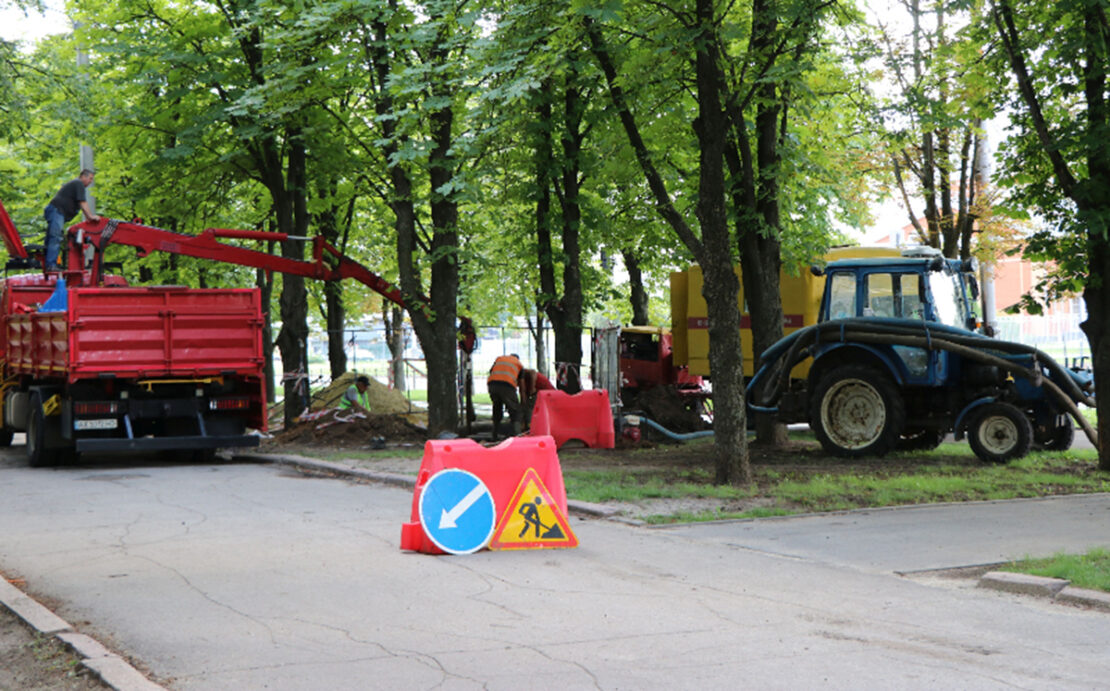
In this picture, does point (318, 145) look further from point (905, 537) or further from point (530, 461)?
point (905, 537)

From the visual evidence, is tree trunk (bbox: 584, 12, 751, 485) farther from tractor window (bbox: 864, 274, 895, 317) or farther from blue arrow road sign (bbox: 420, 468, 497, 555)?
tractor window (bbox: 864, 274, 895, 317)

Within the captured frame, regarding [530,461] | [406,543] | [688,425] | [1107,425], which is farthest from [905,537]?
[688,425]

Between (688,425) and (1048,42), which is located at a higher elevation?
(1048,42)

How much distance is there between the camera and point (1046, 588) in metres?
7.59

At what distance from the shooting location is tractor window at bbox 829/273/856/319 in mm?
17703

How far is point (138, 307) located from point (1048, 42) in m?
12.9

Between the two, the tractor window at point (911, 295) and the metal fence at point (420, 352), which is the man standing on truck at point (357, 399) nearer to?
the tractor window at point (911, 295)

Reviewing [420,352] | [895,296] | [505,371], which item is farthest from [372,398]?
[420,352]

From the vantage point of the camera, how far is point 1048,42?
47.4ft

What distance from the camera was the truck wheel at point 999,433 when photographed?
15102mm

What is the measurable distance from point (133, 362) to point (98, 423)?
1047mm

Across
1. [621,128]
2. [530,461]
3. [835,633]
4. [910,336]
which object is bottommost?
[835,633]

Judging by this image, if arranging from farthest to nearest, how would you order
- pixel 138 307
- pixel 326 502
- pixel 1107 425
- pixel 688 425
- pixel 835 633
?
1. pixel 688 425
2. pixel 138 307
3. pixel 1107 425
4. pixel 326 502
5. pixel 835 633

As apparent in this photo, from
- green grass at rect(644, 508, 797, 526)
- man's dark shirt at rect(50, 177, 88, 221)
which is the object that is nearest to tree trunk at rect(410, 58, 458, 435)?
man's dark shirt at rect(50, 177, 88, 221)
